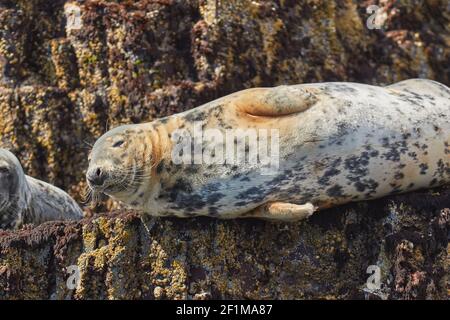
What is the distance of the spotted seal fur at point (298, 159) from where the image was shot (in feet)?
19.9

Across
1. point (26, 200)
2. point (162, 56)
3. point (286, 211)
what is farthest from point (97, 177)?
point (162, 56)

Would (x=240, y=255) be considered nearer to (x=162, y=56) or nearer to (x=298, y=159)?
(x=298, y=159)

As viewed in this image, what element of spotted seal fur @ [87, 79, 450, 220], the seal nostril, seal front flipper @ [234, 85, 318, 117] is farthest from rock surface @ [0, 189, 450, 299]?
seal front flipper @ [234, 85, 318, 117]

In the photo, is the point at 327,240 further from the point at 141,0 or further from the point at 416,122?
the point at 141,0

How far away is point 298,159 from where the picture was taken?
6.06 meters

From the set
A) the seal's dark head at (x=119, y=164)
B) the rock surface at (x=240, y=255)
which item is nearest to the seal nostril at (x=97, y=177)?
the seal's dark head at (x=119, y=164)

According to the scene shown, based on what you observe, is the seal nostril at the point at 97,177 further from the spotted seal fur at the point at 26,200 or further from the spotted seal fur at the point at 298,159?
the spotted seal fur at the point at 26,200

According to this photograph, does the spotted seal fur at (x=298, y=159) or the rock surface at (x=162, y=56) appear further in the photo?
the rock surface at (x=162, y=56)

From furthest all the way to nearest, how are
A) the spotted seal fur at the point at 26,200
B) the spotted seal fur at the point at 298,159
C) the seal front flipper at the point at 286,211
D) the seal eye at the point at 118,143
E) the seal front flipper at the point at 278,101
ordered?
1. the spotted seal fur at the point at 26,200
2. the seal eye at the point at 118,143
3. the seal front flipper at the point at 278,101
4. the spotted seal fur at the point at 298,159
5. the seal front flipper at the point at 286,211

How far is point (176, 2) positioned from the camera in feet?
27.5

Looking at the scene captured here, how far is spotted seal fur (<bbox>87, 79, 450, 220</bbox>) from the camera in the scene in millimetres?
6062

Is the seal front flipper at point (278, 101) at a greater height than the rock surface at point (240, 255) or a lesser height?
greater

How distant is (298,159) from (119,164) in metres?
1.14

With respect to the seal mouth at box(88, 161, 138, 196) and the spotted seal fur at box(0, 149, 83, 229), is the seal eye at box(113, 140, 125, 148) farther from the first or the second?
the spotted seal fur at box(0, 149, 83, 229)
